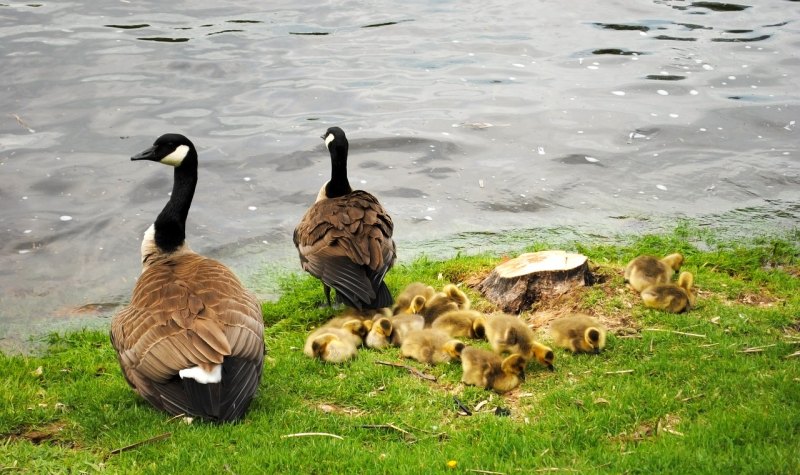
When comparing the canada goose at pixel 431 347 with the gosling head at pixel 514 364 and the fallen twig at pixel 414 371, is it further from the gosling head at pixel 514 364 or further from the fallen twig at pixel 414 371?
the gosling head at pixel 514 364

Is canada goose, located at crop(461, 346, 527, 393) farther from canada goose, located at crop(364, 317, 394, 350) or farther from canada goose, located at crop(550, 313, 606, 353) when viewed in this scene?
canada goose, located at crop(364, 317, 394, 350)

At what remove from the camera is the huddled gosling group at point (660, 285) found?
7.96 m

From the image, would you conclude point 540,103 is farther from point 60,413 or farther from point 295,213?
point 60,413

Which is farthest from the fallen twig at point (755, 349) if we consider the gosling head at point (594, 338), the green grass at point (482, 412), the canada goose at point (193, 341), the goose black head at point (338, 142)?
the goose black head at point (338, 142)

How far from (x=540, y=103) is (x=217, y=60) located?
22.5 ft

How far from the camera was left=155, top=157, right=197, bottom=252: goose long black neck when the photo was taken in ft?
26.1

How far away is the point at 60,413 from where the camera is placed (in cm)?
643

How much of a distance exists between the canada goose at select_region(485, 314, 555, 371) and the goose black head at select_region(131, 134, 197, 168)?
10.9ft

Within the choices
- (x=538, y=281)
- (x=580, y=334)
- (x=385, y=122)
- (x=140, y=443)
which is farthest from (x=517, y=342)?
(x=385, y=122)

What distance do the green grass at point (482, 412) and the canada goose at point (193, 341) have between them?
0.64ft

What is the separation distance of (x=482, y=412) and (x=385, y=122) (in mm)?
10514

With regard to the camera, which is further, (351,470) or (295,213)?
(295,213)

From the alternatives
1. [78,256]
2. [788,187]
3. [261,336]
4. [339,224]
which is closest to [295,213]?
[78,256]

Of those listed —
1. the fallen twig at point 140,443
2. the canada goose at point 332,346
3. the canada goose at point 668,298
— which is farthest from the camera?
the canada goose at point 668,298
